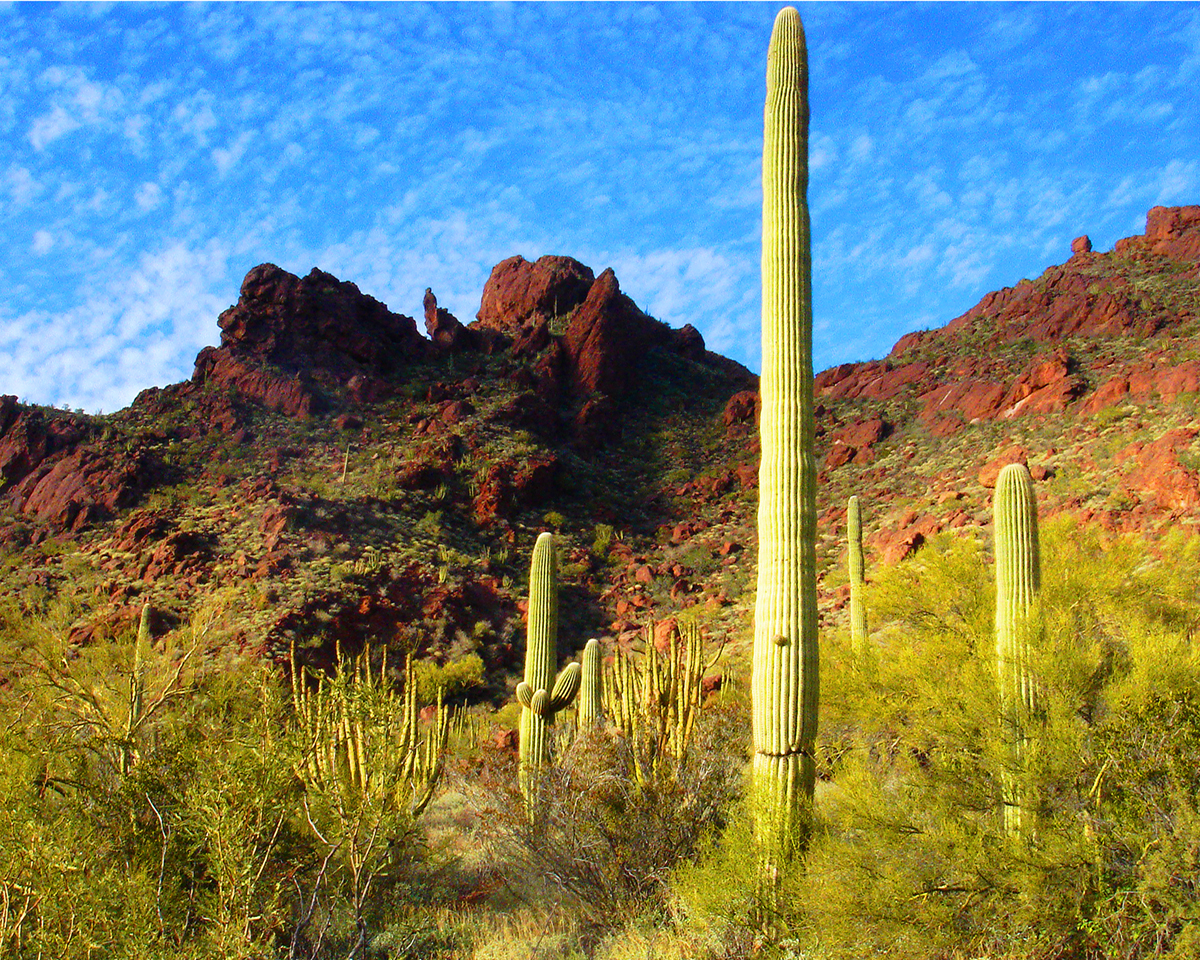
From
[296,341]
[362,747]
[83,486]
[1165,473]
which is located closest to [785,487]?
[362,747]

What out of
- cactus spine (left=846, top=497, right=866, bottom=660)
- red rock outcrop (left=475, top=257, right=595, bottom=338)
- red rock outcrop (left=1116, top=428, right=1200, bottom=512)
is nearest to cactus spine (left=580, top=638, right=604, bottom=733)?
cactus spine (left=846, top=497, right=866, bottom=660)

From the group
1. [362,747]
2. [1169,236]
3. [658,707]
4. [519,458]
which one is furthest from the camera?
[1169,236]

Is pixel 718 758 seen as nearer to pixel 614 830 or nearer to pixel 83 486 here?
pixel 614 830

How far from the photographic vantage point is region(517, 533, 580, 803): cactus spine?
11820 mm

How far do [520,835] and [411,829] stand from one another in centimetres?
131

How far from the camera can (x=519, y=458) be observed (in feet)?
121

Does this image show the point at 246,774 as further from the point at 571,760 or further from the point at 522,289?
the point at 522,289

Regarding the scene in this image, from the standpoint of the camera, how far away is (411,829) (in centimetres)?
824

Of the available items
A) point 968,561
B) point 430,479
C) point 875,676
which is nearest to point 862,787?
point 875,676

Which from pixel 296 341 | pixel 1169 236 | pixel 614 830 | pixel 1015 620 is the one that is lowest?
pixel 614 830

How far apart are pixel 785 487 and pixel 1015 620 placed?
222cm

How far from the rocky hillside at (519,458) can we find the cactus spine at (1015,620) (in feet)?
41.0

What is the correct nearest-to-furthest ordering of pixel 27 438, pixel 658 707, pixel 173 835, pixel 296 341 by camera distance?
pixel 173 835 < pixel 658 707 < pixel 27 438 < pixel 296 341

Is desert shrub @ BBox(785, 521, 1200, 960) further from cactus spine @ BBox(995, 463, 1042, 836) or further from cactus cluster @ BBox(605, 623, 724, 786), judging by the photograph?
cactus cluster @ BBox(605, 623, 724, 786)
